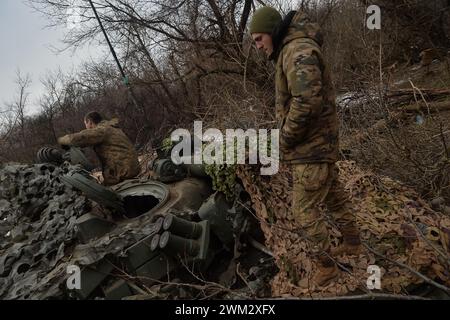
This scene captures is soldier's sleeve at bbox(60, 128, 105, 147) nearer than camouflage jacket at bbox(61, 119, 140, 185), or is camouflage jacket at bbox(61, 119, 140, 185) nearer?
soldier's sleeve at bbox(60, 128, 105, 147)

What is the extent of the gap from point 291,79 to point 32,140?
17.3 metres

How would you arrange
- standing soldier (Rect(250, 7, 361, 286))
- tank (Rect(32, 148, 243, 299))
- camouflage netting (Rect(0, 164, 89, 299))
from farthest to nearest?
camouflage netting (Rect(0, 164, 89, 299))
tank (Rect(32, 148, 243, 299))
standing soldier (Rect(250, 7, 361, 286))

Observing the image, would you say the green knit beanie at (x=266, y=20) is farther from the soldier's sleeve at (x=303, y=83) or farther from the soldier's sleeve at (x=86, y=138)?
the soldier's sleeve at (x=86, y=138)

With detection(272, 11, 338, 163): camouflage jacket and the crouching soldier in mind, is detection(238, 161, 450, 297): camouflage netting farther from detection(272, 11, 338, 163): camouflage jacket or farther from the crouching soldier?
the crouching soldier

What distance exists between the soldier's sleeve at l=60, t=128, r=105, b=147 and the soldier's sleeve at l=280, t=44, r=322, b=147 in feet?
11.4

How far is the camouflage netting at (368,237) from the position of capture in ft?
11.2

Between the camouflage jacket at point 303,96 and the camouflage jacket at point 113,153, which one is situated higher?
the camouflage jacket at point 303,96

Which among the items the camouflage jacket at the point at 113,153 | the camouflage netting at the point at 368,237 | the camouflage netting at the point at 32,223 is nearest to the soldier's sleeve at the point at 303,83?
the camouflage netting at the point at 368,237

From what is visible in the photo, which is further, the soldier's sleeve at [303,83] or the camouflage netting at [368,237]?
the camouflage netting at [368,237]

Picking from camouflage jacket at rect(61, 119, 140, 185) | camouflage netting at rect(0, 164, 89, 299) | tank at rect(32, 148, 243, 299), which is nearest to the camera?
tank at rect(32, 148, 243, 299)

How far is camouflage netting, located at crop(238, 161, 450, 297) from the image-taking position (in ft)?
11.2

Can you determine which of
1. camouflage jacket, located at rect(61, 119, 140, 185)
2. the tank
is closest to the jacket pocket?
the tank

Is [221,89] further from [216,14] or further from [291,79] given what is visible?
[291,79]
